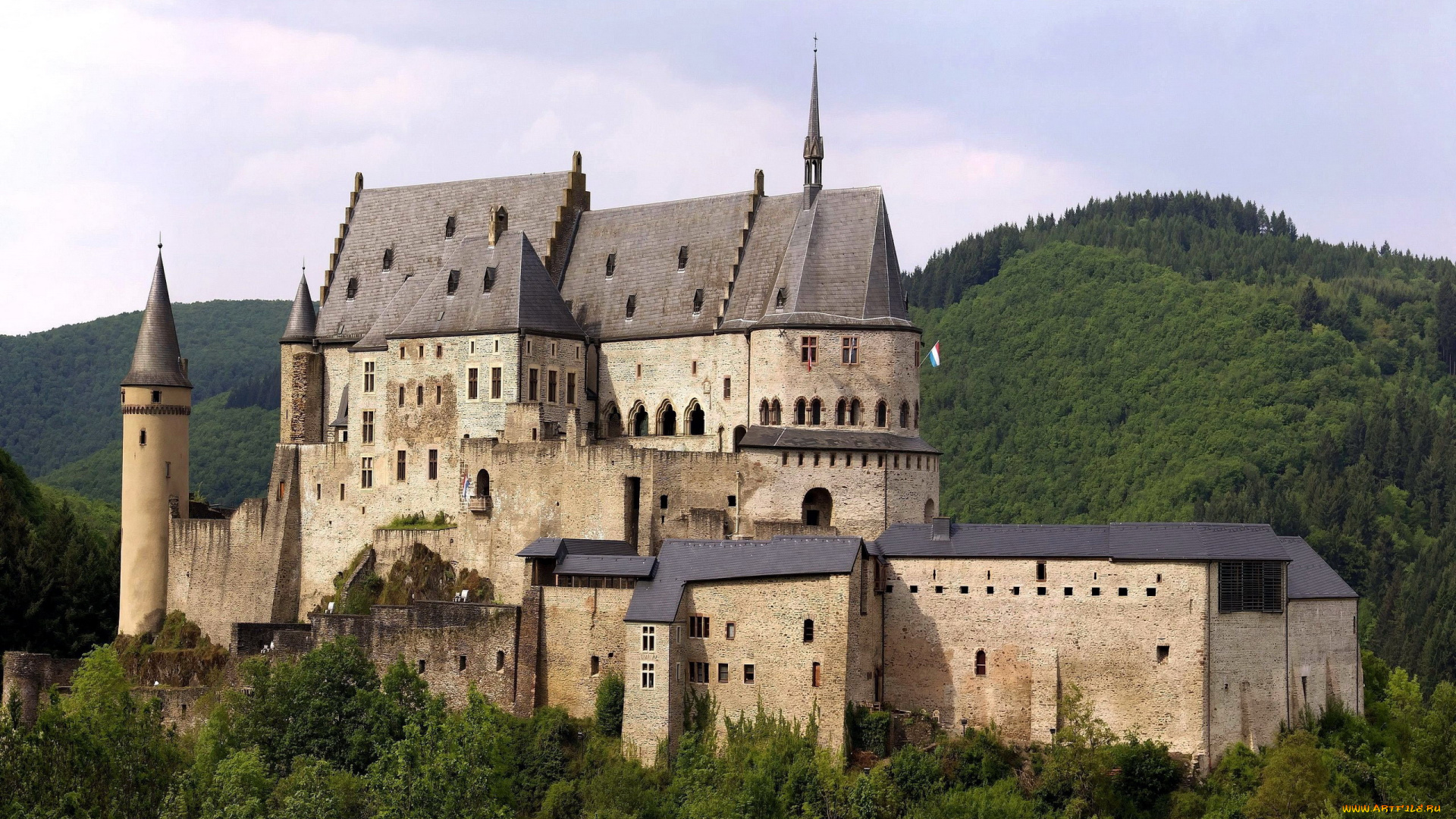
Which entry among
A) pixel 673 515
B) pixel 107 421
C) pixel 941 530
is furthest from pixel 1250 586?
pixel 107 421

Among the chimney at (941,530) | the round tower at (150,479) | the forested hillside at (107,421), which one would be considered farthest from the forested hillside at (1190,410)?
the round tower at (150,479)

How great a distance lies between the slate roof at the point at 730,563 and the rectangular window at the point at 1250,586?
372 inches

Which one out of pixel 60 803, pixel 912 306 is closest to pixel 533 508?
pixel 60 803

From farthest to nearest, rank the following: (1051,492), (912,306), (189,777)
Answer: (912,306) → (1051,492) → (189,777)

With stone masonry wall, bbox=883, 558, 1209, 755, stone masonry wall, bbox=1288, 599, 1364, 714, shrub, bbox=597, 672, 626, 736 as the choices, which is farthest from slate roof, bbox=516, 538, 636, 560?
stone masonry wall, bbox=1288, 599, 1364, 714

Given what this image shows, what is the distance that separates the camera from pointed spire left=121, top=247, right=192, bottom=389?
80.8 m

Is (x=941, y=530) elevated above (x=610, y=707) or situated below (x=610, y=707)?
above

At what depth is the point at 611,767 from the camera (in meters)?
62.8

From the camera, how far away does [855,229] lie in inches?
2923

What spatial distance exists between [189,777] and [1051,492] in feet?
284

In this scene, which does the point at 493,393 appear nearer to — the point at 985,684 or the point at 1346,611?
the point at 985,684

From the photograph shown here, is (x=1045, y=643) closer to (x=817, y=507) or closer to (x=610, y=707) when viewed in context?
(x=817, y=507)

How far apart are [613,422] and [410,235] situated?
13.5 meters

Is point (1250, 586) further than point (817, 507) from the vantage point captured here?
No
